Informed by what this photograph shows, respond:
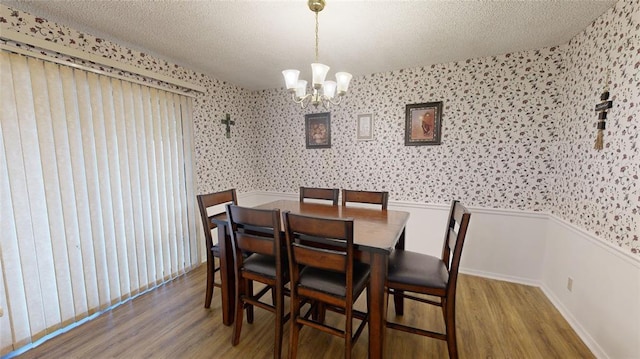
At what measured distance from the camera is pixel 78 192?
2.04 meters

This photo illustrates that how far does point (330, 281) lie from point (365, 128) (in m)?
2.22

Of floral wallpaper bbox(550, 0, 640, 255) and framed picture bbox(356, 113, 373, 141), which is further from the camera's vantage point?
framed picture bbox(356, 113, 373, 141)

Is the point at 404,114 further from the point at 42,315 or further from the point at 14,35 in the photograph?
the point at 42,315

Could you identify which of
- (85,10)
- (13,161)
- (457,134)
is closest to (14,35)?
(85,10)

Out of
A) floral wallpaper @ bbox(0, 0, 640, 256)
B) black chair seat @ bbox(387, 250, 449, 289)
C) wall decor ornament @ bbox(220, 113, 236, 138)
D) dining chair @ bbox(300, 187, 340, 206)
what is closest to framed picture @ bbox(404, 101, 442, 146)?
floral wallpaper @ bbox(0, 0, 640, 256)

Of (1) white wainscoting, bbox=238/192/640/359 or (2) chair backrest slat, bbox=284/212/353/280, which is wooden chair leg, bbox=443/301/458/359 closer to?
(2) chair backrest slat, bbox=284/212/353/280

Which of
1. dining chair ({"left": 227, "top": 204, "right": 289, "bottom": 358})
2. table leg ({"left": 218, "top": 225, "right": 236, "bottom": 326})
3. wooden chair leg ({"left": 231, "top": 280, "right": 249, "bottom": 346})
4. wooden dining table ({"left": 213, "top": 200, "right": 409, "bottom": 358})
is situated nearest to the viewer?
wooden dining table ({"left": 213, "top": 200, "right": 409, "bottom": 358})

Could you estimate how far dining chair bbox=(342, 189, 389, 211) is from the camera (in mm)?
2400

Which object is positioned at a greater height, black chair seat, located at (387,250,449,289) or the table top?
the table top

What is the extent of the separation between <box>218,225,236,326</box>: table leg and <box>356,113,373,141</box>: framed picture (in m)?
2.08

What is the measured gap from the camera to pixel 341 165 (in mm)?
3479

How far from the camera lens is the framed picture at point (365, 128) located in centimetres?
324

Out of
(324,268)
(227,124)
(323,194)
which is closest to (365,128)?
(323,194)

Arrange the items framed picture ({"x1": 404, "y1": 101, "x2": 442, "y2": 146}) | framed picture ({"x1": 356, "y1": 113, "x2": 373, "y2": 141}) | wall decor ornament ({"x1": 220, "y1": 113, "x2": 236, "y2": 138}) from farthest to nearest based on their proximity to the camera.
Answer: wall decor ornament ({"x1": 220, "y1": 113, "x2": 236, "y2": 138})
framed picture ({"x1": 356, "y1": 113, "x2": 373, "y2": 141})
framed picture ({"x1": 404, "y1": 101, "x2": 442, "y2": 146})
